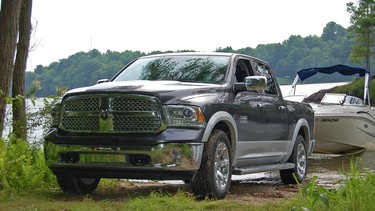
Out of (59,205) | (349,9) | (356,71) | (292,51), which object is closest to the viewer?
(59,205)

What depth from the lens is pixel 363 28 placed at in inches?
2761

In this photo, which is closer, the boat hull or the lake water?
the lake water

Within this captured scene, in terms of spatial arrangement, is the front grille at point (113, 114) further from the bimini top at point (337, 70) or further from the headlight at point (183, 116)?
the bimini top at point (337, 70)

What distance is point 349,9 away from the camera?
71438mm

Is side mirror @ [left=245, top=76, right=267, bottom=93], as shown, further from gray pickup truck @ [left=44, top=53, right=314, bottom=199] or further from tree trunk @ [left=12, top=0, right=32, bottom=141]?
tree trunk @ [left=12, top=0, right=32, bottom=141]

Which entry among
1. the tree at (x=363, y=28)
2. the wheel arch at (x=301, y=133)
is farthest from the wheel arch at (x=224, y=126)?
the tree at (x=363, y=28)

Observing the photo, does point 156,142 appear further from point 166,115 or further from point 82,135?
point 82,135

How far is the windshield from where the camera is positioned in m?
9.06

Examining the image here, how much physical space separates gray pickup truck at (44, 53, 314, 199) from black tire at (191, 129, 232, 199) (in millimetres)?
11

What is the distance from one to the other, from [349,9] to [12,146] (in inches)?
2588

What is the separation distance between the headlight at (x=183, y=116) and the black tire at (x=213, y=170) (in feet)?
1.10

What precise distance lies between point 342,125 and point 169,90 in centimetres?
1201

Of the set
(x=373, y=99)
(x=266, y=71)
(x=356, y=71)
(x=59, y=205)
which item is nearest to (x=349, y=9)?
(x=373, y=99)

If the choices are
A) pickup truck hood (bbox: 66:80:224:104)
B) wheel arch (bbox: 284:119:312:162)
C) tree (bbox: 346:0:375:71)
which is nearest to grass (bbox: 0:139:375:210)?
wheel arch (bbox: 284:119:312:162)
